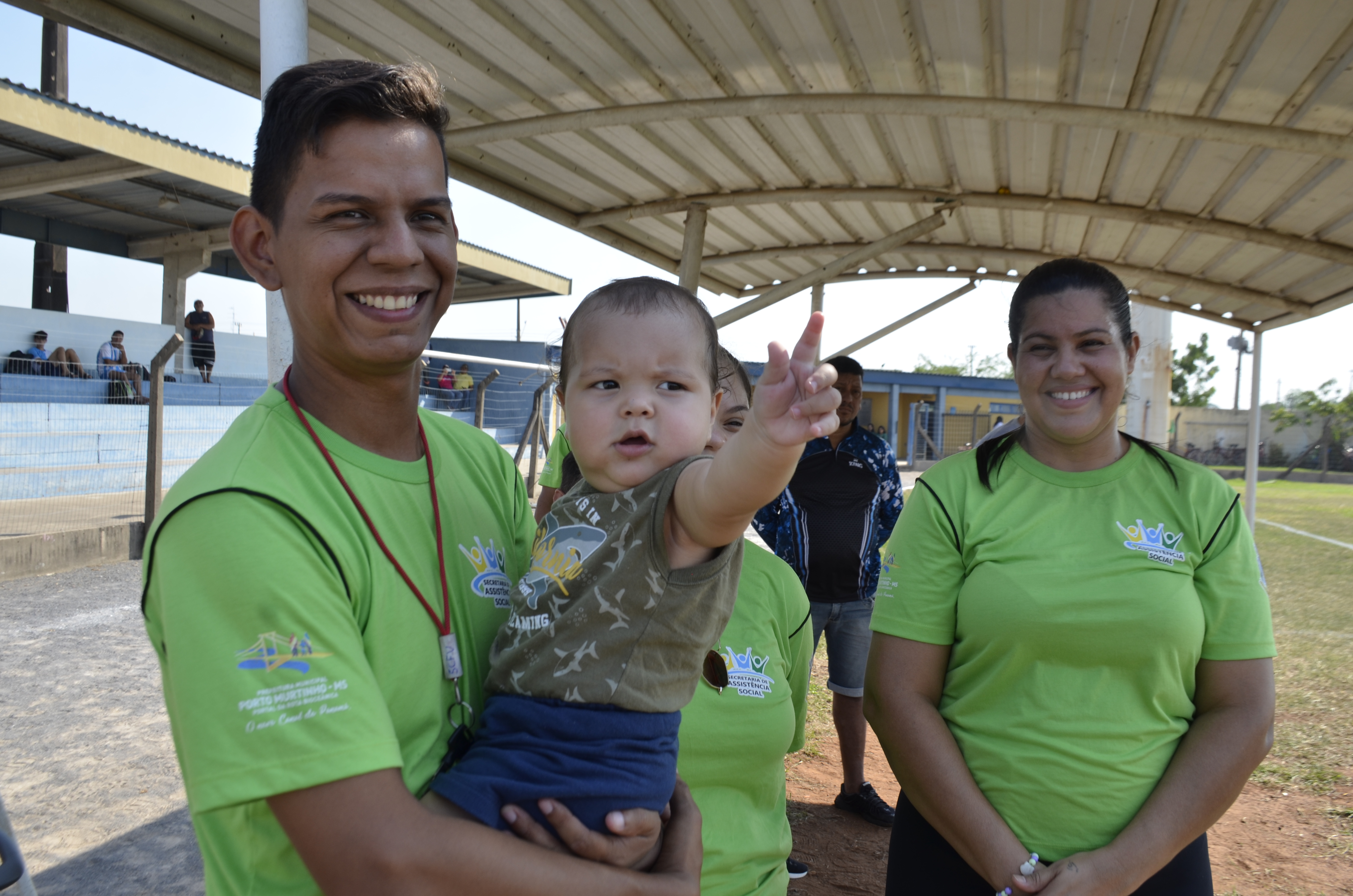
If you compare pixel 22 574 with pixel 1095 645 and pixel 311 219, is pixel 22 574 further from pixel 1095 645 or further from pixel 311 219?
pixel 1095 645

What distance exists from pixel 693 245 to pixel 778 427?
214 inches

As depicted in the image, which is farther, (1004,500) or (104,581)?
(104,581)

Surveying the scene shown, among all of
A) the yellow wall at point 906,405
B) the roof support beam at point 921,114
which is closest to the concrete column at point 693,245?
the roof support beam at point 921,114

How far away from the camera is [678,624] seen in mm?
1376

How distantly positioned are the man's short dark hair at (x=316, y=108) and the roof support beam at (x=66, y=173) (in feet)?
47.2

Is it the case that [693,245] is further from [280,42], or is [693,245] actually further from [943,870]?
[943,870]

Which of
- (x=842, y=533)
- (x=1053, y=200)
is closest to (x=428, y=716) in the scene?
(x=842, y=533)

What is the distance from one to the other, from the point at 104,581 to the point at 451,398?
10.4 metres

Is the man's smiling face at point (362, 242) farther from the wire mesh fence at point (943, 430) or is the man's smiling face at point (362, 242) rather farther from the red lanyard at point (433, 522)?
the wire mesh fence at point (943, 430)

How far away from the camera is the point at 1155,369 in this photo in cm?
960

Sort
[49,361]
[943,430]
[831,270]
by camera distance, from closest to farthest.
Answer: [831,270], [49,361], [943,430]

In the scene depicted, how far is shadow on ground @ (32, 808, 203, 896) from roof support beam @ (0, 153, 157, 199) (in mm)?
12678

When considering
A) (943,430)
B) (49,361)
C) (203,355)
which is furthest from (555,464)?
(943,430)

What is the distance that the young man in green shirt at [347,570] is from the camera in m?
1.06
